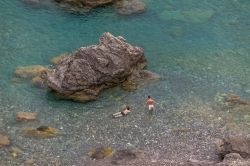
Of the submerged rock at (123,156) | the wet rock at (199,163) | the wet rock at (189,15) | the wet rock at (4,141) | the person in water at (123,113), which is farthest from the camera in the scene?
the wet rock at (189,15)

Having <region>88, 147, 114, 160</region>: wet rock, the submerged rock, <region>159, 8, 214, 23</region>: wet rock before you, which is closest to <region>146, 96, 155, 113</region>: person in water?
the submerged rock

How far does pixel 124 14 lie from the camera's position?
284 ft

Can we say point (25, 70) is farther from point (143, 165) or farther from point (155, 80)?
point (143, 165)

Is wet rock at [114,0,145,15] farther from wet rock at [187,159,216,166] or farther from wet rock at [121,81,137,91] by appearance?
wet rock at [187,159,216,166]

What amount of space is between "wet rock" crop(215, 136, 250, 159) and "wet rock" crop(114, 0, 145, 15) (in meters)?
35.6

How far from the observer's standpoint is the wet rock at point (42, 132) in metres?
62.2

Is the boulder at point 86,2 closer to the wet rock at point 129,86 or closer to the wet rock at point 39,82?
the wet rock at point 39,82

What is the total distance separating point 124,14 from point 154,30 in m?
6.64

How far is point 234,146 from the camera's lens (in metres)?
57.4

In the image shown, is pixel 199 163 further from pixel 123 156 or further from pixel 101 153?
pixel 101 153

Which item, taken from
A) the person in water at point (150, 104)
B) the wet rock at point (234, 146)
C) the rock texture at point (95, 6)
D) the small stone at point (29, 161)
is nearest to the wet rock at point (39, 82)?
the small stone at point (29, 161)

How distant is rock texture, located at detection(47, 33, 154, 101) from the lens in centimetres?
6906

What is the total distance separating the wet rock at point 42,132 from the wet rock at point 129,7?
3160 centimetres

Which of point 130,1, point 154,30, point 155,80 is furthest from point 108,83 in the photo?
point 130,1
